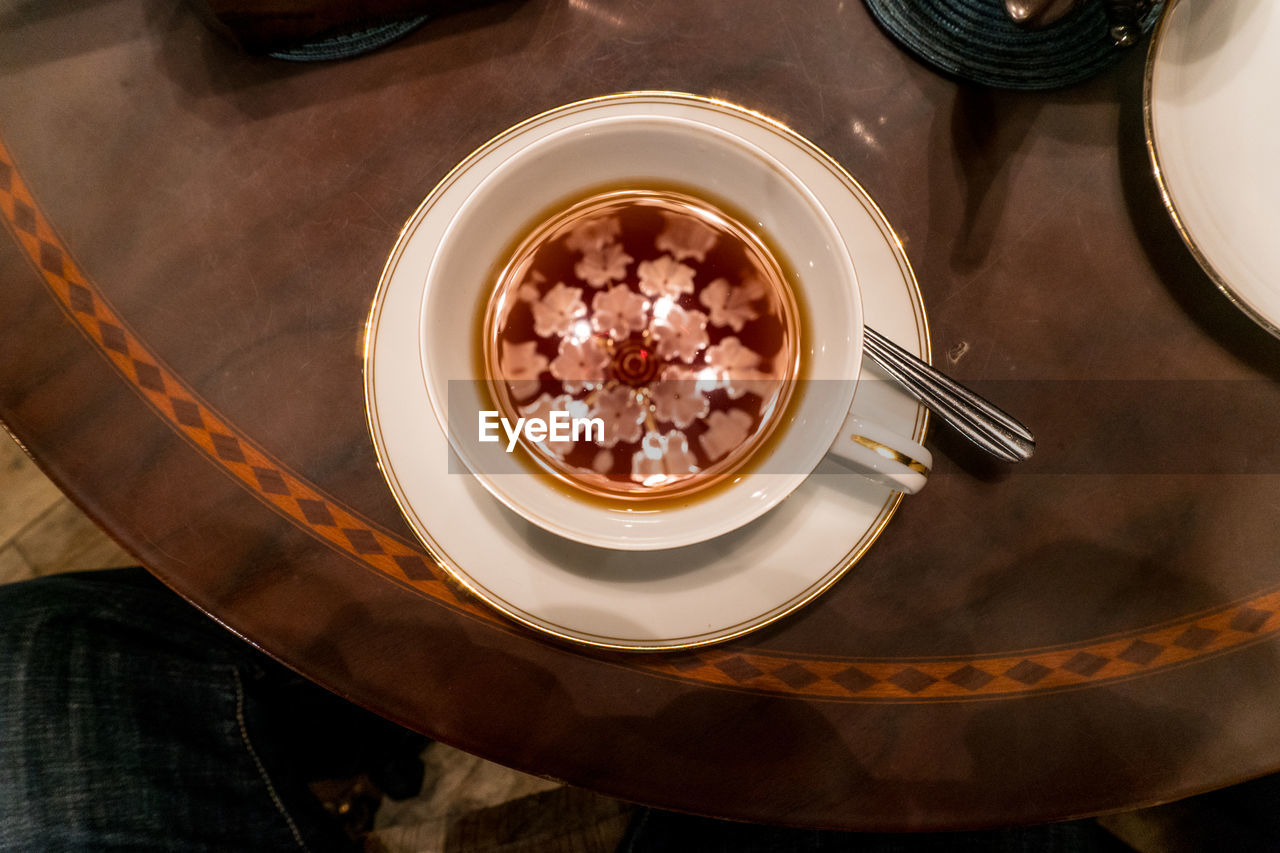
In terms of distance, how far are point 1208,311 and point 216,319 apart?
905 millimetres

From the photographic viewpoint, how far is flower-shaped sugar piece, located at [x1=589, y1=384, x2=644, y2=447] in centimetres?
66

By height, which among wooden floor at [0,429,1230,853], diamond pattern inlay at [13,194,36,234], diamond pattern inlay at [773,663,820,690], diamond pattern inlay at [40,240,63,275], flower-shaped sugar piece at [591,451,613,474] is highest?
diamond pattern inlay at [13,194,36,234]

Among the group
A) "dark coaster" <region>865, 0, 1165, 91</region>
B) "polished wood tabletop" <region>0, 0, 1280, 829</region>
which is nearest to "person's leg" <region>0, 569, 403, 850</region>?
"polished wood tabletop" <region>0, 0, 1280, 829</region>

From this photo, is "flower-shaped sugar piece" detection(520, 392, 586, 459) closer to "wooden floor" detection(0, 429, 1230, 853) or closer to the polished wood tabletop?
the polished wood tabletop

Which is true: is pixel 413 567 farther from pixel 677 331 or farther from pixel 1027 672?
pixel 1027 672

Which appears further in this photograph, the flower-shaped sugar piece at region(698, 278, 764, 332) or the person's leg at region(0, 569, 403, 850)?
the person's leg at region(0, 569, 403, 850)

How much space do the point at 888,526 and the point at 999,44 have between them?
45 cm

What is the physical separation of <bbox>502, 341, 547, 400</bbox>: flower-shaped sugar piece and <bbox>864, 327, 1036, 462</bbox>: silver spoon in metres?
0.30

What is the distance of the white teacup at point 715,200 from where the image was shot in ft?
1.82

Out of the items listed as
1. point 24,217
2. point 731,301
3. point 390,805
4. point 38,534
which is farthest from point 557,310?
point 38,534

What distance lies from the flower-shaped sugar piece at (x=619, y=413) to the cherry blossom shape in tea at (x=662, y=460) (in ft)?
0.05

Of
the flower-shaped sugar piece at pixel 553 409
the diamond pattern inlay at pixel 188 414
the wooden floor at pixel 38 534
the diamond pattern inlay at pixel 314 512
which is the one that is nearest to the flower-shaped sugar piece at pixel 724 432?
the flower-shaped sugar piece at pixel 553 409

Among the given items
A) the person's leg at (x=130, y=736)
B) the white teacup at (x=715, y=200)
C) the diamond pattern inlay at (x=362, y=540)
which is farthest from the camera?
the person's leg at (x=130, y=736)

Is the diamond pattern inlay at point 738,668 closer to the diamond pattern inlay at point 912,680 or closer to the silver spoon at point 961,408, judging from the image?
the diamond pattern inlay at point 912,680
